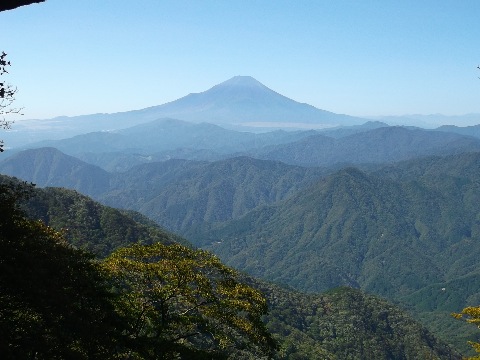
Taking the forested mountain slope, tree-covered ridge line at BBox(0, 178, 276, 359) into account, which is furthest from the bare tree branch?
the forested mountain slope

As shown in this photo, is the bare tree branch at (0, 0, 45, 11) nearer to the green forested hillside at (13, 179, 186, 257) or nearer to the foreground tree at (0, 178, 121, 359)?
the foreground tree at (0, 178, 121, 359)

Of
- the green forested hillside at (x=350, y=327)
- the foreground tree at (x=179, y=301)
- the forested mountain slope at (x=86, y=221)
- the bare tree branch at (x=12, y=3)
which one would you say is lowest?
the green forested hillside at (x=350, y=327)

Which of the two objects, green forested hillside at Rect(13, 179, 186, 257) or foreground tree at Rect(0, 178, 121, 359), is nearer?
foreground tree at Rect(0, 178, 121, 359)

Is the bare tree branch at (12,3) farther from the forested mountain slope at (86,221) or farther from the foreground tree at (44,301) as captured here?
the forested mountain slope at (86,221)

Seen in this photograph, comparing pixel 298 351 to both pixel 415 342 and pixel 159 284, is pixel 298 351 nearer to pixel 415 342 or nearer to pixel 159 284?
pixel 415 342

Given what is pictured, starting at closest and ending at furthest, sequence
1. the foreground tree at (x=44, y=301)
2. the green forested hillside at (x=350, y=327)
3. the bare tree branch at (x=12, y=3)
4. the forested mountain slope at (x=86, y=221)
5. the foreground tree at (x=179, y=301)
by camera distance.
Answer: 1. the foreground tree at (x=44, y=301)
2. the bare tree branch at (x=12, y=3)
3. the foreground tree at (x=179, y=301)
4. the forested mountain slope at (x=86, y=221)
5. the green forested hillside at (x=350, y=327)

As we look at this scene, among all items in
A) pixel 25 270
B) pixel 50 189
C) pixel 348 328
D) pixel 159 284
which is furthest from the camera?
pixel 50 189

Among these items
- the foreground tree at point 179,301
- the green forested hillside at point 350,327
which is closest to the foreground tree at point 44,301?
the foreground tree at point 179,301

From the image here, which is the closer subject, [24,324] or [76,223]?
[24,324]

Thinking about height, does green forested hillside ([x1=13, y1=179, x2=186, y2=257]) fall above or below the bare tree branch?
below

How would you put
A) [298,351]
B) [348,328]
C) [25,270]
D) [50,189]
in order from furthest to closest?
1. [50,189]
2. [348,328]
3. [298,351]
4. [25,270]

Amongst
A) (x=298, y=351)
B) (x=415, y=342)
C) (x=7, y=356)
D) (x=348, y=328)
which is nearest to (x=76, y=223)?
(x=298, y=351)
